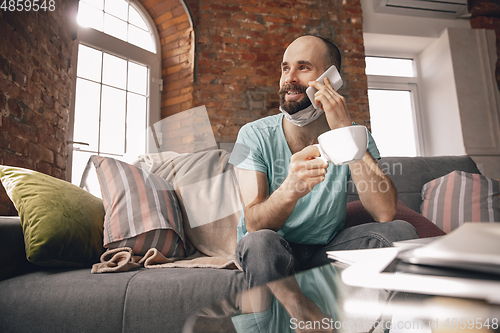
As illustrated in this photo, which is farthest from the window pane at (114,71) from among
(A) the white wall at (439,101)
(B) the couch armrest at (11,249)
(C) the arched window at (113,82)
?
(A) the white wall at (439,101)

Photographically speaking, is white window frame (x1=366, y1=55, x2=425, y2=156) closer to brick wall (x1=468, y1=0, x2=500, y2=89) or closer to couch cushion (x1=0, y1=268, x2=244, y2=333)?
brick wall (x1=468, y1=0, x2=500, y2=89)

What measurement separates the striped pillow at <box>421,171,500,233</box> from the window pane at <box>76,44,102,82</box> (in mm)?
2484

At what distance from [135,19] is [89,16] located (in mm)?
482

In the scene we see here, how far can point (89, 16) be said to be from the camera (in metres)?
2.55

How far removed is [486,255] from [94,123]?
2.71 meters

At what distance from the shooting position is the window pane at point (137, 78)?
9.40ft

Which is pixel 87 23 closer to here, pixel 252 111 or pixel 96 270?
pixel 252 111

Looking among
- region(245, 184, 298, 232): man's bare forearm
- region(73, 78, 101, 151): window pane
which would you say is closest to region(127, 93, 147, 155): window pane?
region(73, 78, 101, 151): window pane

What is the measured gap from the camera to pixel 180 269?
3.37 feet

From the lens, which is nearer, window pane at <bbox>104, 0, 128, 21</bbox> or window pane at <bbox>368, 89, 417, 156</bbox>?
window pane at <bbox>104, 0, 128, 21</bbox>

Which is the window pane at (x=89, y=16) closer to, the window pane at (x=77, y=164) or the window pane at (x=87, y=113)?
the window pane at (x=87, y=113)

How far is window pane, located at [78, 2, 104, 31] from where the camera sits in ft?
8.12

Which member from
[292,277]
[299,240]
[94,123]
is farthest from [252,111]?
[292,277]

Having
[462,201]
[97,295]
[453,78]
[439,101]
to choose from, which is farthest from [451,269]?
[439,101]
